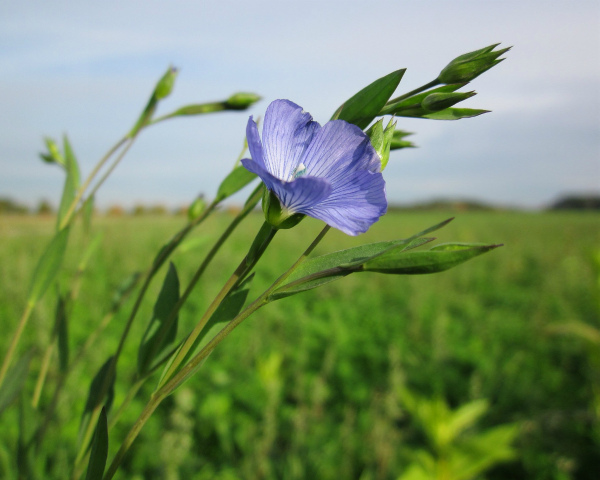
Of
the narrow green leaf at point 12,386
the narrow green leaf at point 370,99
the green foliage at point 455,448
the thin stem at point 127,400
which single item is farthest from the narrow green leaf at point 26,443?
the green foliage at point 455,448

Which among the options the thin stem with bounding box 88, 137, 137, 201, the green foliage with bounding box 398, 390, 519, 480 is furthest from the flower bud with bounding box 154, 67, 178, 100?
the green foliage with bounding box 398, 390, 519, 480

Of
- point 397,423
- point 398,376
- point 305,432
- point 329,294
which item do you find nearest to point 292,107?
point 398,376

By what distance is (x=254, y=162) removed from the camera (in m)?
0.21

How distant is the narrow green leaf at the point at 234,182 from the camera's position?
0.35 m

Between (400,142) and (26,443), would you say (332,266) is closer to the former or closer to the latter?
(400,142)

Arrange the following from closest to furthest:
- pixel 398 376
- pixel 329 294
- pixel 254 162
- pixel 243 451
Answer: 1. pixel 254 162
2. pixel 398 376
3. pixel 243 451
4. pixel 329 294

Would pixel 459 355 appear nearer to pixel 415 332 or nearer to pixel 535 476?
pixel 415 332

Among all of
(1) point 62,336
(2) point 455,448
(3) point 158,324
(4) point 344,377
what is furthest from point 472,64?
(4) point 344,377

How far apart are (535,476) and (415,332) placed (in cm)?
63

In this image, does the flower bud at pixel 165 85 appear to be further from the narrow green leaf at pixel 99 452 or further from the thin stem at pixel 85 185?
the narrow green leaf at pixel 99 452

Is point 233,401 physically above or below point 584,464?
above

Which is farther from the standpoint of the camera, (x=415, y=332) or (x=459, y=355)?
(x=415, y=332)

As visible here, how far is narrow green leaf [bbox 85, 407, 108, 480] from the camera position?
0.24 m

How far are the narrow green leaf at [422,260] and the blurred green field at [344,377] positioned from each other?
259 mm
